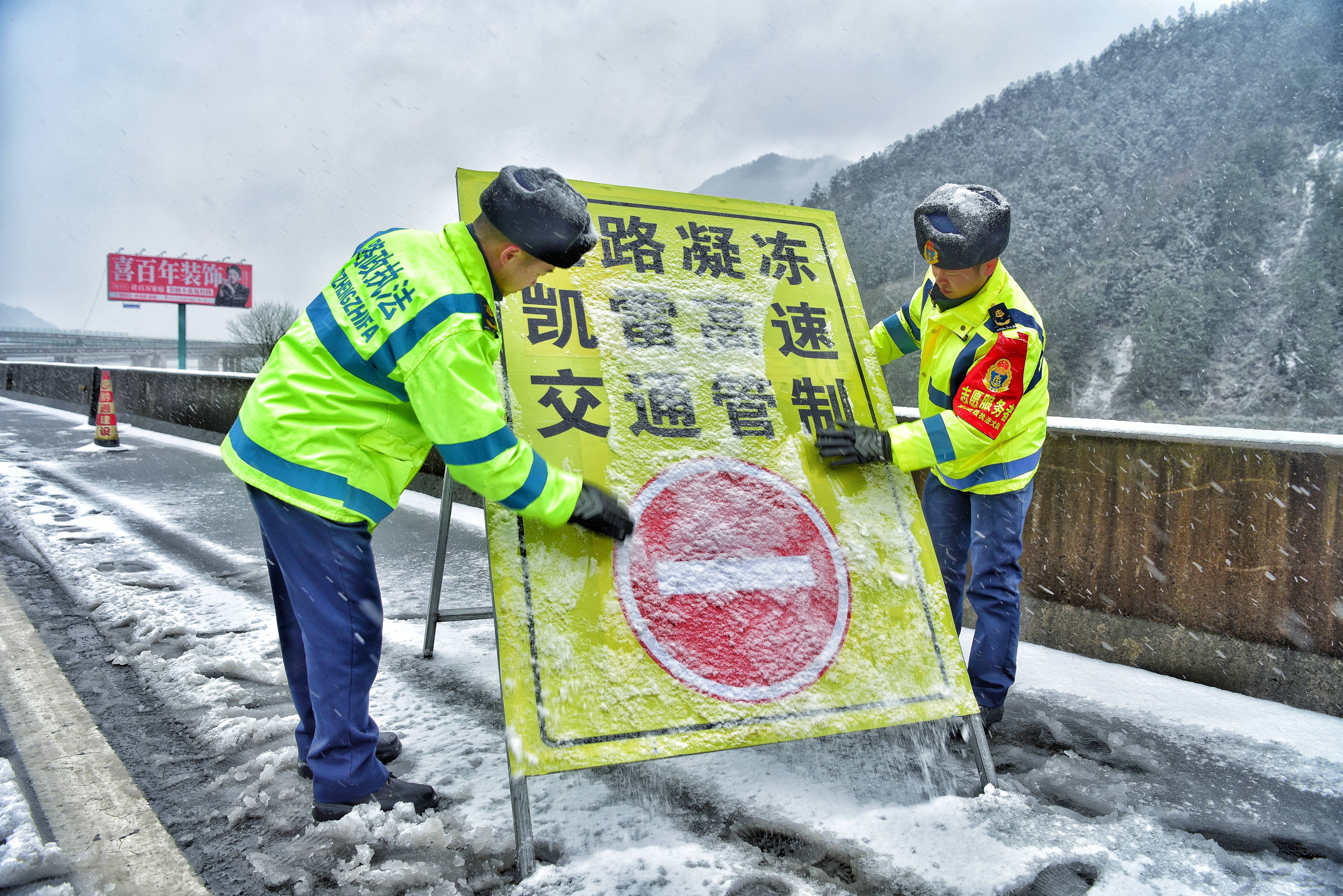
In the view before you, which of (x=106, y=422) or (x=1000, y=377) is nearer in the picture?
(x=1000, y=377)

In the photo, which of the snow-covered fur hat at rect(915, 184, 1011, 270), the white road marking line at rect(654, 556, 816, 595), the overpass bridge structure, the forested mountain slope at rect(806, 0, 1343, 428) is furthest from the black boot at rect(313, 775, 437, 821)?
the overpass bridge structure

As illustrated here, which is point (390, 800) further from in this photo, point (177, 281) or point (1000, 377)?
point (177, 281)

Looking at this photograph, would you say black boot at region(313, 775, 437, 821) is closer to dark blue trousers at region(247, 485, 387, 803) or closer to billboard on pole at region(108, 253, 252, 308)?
dark blue trousers at region(247, 485, 387, 803)

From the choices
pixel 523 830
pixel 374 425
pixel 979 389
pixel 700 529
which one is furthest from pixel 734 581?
pixel 374 425

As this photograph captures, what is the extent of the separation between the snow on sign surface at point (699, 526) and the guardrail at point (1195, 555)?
124 cm

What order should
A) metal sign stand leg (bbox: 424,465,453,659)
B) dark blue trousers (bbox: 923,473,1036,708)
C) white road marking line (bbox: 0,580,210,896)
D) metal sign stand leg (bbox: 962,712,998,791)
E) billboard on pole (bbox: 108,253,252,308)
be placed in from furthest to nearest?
billboard on pole (bbox: 108,253,252,308) < metal sign stand leg (bbox: 424,465,453,659) < dark blue trousers (bbox: 923,473,1036,708) < metal sign stand leg (bbox: 962,712,998,791) < white road marking line (bbox: 0,580,210,896)

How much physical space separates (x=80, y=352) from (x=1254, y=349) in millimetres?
115510

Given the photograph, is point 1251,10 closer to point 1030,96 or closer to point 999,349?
point 1030,96

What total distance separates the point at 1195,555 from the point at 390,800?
11.1 ft

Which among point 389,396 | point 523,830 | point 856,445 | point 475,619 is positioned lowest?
point 523,830

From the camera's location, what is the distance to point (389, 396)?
2.07m

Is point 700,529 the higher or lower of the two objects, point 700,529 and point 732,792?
the higher

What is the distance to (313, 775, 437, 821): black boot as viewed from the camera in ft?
7.40

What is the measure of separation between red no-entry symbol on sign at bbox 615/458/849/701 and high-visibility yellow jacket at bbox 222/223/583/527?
0.38 meters
